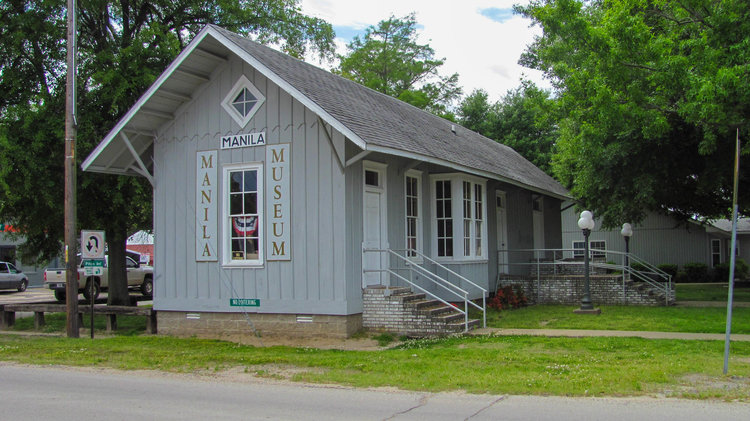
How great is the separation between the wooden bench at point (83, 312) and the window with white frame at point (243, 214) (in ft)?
9.19

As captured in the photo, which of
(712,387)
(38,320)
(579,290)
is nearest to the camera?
(712,387)

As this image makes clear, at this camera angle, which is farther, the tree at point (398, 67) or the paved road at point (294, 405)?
the tree at point (398, 67)

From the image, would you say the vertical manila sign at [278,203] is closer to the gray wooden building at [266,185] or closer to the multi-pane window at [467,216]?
the gray wooden building at [266,185]

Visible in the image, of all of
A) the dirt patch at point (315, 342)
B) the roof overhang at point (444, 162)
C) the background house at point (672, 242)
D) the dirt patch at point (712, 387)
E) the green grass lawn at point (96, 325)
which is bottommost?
the green grass lawn at point (96, 325)

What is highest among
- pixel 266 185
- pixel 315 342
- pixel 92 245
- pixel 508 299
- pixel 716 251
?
pixel 266 185

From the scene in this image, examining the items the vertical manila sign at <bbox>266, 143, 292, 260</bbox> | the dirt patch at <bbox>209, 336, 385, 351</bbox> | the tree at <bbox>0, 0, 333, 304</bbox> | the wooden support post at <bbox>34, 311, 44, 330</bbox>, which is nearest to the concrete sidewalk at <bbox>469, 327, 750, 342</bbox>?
the dirt patch at <bbox>209, 336, 385, 351</bbox>

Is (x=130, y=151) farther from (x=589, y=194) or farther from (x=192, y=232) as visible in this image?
(x=589, y=194)


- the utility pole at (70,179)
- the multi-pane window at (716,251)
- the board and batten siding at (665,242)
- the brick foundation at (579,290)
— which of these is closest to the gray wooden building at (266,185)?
the utility pole at (70,179)

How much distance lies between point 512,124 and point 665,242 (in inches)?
466

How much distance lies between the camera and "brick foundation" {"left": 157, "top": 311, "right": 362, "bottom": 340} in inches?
537

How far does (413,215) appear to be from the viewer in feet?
54.7

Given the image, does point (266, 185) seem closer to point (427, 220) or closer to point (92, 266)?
point (92, 266)

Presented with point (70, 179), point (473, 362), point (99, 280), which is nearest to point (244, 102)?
point (70, 179)

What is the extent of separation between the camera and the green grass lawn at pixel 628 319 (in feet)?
47.9
